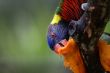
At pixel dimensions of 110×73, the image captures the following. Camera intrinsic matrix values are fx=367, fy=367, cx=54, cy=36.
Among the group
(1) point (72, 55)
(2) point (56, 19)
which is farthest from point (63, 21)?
(1) point (72, 55)

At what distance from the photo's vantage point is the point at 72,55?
0.76 metres

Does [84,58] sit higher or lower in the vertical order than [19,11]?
lower

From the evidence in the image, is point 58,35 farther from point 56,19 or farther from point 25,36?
point 25,36

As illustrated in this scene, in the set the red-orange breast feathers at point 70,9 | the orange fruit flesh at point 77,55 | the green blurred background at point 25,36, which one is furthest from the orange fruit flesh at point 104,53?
the green blurred background at point 25,36

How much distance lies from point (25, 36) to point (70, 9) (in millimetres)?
1285

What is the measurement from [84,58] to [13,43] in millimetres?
1429

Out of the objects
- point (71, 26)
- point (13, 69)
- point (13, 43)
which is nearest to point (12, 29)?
point (13, 43)

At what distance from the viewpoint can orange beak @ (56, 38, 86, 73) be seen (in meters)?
0.74

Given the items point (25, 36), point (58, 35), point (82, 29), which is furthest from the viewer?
point (25, 36)

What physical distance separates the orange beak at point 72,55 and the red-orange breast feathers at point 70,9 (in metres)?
0.13

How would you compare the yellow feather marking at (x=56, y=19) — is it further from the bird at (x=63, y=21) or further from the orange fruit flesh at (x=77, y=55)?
the orange fruit flesh at (x=77, y=55)

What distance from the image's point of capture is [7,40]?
7.35ft

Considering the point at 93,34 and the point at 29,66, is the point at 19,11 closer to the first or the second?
the point at 29,66

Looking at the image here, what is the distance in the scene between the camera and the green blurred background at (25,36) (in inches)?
82.5
